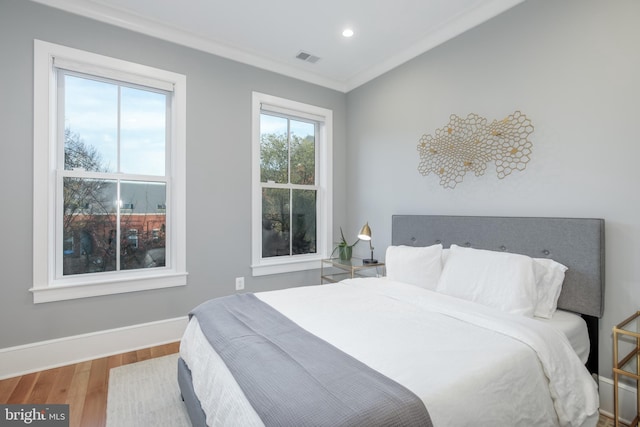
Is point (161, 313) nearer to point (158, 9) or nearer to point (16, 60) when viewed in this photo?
point (16, 60)

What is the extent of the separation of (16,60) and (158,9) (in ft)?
3.58

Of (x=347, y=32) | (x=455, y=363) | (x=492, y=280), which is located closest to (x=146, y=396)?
(x=455, y=363)

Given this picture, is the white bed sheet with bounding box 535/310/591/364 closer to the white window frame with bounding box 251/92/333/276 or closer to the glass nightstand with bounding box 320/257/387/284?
the glass nightstand with bounding box 320/257/387/284

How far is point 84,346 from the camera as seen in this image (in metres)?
2.44

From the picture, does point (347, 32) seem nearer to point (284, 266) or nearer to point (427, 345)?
point (284, 266)

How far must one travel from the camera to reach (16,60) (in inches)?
87.0

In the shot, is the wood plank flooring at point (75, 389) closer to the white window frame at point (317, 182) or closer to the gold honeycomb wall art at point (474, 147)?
the white window frame at point (317, 182)

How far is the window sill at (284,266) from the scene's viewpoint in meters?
3.28

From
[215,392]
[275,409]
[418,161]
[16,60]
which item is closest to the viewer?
[275,409]

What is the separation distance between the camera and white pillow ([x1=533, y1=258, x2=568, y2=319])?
1838mm

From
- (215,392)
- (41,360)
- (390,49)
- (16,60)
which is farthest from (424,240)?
(16,60)

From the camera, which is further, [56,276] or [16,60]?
[56,276]

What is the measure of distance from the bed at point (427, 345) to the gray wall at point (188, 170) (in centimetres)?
112

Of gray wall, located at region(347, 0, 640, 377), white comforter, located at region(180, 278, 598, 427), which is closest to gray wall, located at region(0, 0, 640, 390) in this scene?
gray wall, located at region(347, 0, 640, 377)
